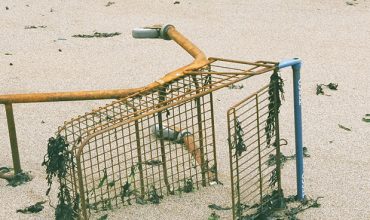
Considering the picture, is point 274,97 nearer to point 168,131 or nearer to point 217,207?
point 217,207

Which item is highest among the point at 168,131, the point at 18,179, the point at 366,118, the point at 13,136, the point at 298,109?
the point at 298,109

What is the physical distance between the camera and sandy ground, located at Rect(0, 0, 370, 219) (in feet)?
16.5

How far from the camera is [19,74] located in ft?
27.9

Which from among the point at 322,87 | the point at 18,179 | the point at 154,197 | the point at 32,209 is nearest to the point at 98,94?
the point at 154,197

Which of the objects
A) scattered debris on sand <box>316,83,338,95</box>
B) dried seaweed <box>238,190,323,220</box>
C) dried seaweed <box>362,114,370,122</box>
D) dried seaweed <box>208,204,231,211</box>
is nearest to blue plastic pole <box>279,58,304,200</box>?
dried seaweed <box>238,190,323,220</box>

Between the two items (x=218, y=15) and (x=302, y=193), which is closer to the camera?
(x=302, y=193)

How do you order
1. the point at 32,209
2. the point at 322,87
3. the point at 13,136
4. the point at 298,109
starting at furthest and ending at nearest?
the point at 322,87 < the point at 13,136 < the point at 32,209 < the point at 298,109

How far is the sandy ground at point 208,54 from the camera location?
502 centimetres

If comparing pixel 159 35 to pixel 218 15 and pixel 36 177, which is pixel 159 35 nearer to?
pixel 36 177

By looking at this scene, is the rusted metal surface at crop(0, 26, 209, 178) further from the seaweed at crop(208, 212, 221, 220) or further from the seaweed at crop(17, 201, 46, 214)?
the seaweed at crop(208, 212, 221, 220)

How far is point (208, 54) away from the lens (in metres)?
9.27

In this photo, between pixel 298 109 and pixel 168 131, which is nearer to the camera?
pixel 298 109

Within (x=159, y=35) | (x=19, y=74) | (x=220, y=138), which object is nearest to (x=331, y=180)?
(x=220, y=138)

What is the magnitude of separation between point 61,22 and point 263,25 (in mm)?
3482
